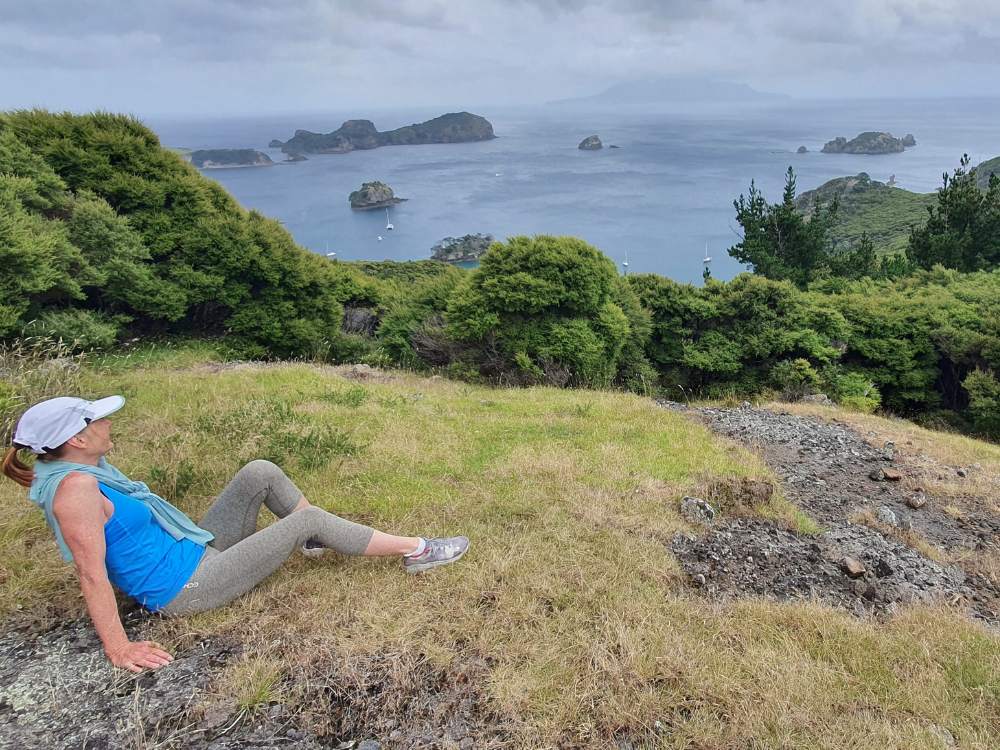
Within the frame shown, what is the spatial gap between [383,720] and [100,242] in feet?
53.3

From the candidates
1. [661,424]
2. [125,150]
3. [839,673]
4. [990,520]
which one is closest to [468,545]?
[839,673]

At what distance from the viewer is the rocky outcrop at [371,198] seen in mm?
73375

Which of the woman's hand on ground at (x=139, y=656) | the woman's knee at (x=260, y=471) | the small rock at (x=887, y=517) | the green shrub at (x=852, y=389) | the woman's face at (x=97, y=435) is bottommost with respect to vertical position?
the green shrub at (x=852, y=389)

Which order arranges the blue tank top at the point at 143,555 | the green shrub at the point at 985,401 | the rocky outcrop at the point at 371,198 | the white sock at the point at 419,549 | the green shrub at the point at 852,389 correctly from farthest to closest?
the rocky outcrop at the point at 371,198, the green shrub at the point at 852,389, the green shrub at the point at 985,401, the white sock at the point at 419,549, the blue tank top at the point at 143,555

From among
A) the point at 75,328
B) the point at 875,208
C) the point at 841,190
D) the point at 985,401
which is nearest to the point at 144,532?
the point at 75,328

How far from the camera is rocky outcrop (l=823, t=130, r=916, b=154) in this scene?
5010 inches

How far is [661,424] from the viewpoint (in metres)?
7.83

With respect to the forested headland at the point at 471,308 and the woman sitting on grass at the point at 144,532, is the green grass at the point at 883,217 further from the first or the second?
the woman sitting on grass at the point at 144,532

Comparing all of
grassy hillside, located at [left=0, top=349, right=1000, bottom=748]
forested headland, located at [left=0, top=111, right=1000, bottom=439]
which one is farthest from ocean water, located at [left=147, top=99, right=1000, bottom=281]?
grassy hillside, located at [left=0, top=349, right=1000, bottom=748]

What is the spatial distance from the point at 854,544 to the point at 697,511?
1.29m

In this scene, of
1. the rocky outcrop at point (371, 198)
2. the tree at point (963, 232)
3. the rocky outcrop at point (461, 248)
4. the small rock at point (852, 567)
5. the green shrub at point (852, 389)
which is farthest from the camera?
the rocky outcrop at point (371, 198)

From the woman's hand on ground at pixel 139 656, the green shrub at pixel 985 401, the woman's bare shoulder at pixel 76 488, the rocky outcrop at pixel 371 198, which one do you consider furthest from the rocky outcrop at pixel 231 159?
the woman's hand on ground at pixel 139 656

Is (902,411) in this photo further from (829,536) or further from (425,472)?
(425,472)

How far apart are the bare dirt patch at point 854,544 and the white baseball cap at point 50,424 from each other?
3785mm
